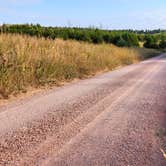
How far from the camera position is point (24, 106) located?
321 inches

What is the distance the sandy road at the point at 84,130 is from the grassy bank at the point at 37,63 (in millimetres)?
1277

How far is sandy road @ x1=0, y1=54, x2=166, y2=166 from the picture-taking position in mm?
4730

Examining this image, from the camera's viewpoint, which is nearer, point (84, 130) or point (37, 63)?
point (84, 130)

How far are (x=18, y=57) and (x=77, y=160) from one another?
735 cm

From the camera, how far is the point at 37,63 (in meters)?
12.9

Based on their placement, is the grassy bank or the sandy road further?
the grassy bank

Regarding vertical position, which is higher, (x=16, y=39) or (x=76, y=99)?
(x=16, y=39)

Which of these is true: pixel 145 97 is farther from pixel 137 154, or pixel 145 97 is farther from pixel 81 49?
pixel 81 49

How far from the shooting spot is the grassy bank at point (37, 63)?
10.6 m

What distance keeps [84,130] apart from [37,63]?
7152 mm

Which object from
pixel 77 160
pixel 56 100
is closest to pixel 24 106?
pixel 56 100

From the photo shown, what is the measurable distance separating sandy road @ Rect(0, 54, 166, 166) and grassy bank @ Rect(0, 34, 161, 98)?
128 centimetres


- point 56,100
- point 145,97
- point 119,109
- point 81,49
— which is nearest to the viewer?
point 119,109

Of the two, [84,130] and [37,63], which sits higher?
[37,63]
